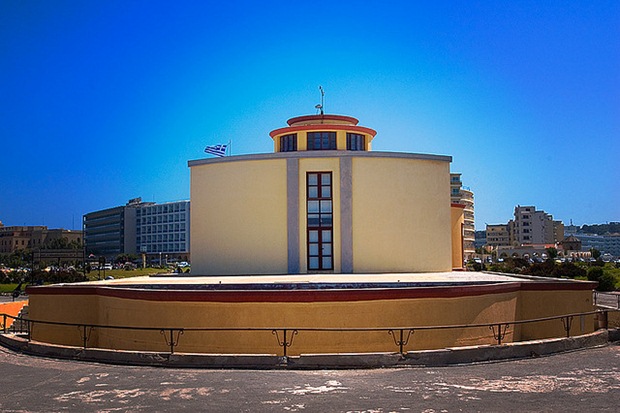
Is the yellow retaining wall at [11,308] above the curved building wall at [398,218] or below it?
below

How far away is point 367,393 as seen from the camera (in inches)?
418

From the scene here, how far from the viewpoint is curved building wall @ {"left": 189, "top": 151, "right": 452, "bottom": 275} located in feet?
93.4

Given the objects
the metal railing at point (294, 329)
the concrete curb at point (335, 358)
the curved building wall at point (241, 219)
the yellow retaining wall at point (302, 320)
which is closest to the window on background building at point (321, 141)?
the curved building wall at point (241, 219)

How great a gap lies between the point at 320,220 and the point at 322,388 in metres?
17.9

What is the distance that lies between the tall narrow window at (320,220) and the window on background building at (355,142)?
11.0ft

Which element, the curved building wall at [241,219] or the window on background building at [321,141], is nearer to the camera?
the curved building wall at [241,219]

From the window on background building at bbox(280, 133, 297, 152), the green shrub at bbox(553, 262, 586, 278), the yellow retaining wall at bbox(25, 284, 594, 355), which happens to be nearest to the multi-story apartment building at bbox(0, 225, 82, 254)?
the green shrub at bbox(553, 262, 586, 278)

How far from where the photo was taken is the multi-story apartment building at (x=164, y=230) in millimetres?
160750

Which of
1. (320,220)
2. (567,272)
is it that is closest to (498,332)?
A: (320,220)

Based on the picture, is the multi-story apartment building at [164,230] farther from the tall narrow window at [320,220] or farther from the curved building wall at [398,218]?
the curved building wall at [398,218]

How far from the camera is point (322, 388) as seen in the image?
11023 millimetres

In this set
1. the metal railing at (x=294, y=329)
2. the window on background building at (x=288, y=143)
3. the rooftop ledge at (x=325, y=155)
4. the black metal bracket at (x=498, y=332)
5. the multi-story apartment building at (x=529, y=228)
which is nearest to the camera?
the metal railing at (x=294, y=329)

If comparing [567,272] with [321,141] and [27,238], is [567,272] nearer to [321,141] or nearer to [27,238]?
[321,141]

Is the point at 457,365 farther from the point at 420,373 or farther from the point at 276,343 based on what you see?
the point at 276,343
